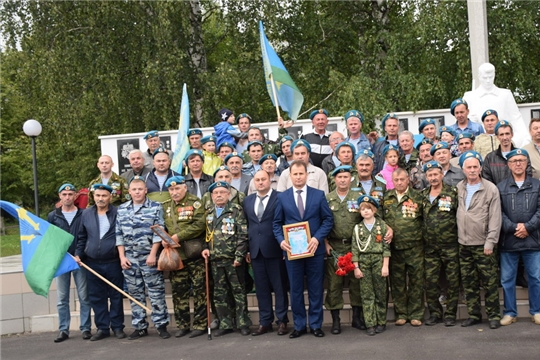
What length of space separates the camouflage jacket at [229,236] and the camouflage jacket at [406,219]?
1738 millimetres

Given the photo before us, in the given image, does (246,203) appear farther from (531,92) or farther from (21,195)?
(21,195)

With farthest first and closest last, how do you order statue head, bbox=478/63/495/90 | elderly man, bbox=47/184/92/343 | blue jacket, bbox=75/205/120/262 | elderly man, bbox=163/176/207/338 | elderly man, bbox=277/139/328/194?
1. statue head, bbox=478/63/495/90
2. elderly man, bbox=47/184/92/343
3. elderly man, bbox=277/139/328/194
4. blue jacket, bbox=75/205/120/262
5. elderly man, bbox=163/176/207/338

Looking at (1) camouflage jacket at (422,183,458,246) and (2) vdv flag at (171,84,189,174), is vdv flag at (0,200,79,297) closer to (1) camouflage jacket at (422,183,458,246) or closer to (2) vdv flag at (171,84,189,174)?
(2) vdv flag at (171,84,189,174)

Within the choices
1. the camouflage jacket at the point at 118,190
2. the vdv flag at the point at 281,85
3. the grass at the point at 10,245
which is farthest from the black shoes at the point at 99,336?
the grass at the point at 10,245

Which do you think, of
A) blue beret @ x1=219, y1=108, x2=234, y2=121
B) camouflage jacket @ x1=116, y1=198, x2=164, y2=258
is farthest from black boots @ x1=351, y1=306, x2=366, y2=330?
blue beret @ x1=219, y1=108, x2=234, y2=121

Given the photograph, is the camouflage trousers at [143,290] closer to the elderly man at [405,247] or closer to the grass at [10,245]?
the elderly man at [405,247]

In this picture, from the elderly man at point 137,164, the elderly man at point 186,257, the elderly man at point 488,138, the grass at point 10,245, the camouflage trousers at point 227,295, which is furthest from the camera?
the grass at point 10,245

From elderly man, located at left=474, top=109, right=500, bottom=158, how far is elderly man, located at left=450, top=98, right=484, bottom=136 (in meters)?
0.42

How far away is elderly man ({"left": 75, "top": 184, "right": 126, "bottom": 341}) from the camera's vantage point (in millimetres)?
8219

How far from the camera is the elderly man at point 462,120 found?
9.39 m

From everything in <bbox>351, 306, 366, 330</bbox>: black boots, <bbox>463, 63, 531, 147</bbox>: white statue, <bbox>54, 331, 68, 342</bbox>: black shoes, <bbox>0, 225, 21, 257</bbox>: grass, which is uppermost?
<bbox>463, 63, 531, 147</bbox>: white statue

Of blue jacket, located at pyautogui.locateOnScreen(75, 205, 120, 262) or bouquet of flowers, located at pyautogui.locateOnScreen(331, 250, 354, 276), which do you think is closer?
bouquet of flowers, located at pyautogui.locateOnScreen(331, 250, 354, 276)

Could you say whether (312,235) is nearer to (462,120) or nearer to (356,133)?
(356,133)

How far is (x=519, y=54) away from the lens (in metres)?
14.9
